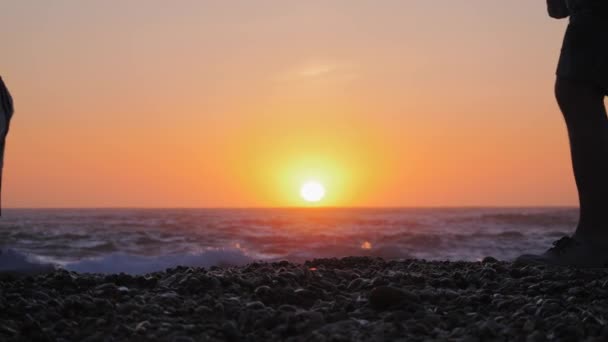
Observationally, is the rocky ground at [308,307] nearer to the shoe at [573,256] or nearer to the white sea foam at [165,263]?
the shoe at [573,256]

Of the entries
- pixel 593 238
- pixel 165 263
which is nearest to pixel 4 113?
pixel 593 238

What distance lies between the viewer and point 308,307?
3.39 metres

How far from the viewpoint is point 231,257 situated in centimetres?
1148

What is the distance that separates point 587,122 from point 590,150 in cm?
20

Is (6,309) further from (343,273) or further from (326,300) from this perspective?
(343,273)

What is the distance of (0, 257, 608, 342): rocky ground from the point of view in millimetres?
2805

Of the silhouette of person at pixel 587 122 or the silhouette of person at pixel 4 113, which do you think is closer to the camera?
the silhouette of person at pixel 4 113

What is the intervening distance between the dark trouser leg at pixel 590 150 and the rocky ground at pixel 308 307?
77 cm

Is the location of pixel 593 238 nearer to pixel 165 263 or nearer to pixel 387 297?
pixel 387 297

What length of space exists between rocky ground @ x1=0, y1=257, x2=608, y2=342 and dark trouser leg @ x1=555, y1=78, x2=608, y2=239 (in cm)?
77

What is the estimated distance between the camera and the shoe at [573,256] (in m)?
4.95

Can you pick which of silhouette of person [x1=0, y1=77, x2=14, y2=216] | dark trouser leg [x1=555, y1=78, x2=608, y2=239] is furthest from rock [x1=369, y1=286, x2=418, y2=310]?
dark trouser leg [x1=555, y1=78, x2=608, y2=239]

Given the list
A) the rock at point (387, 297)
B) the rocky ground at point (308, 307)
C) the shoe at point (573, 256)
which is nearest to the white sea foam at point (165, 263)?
the shoe at point (573, 256)

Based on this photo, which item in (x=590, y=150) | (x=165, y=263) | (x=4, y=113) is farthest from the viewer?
(x=165, y=263)
